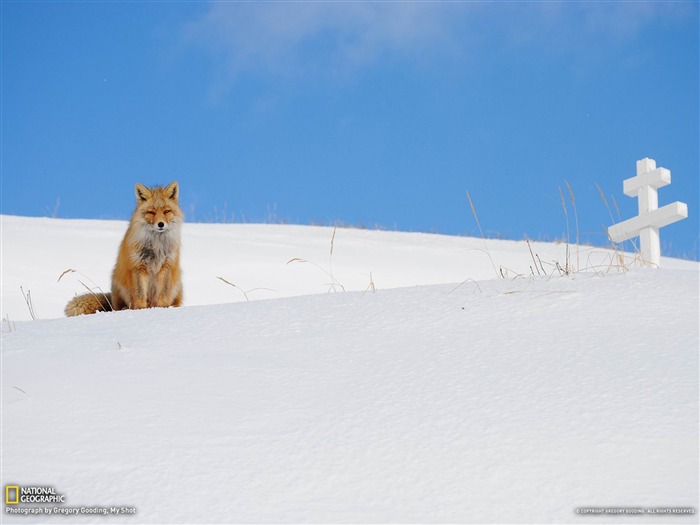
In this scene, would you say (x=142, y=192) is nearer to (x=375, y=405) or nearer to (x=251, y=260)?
(x=375, y=405)

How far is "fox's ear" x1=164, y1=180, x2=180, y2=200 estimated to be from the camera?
535cm

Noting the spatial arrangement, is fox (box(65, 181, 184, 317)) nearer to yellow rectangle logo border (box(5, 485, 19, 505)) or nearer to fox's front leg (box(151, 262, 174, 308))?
fox's front leg (box(151, 262, 174, 308))

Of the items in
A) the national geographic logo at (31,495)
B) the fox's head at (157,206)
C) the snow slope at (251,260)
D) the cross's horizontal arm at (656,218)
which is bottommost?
the national geographic logo at (31,495)

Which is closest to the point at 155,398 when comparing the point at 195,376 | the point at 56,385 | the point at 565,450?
the point at 195,376

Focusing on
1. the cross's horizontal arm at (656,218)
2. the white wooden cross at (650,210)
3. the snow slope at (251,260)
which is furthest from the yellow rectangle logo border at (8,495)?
the white wooden cross at (650,210)

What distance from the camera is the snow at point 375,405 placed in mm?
1900

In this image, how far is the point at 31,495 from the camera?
6.54 ft

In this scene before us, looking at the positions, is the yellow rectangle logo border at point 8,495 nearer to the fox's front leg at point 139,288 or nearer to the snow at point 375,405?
the snow at point 375,405

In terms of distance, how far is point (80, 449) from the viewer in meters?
2.18

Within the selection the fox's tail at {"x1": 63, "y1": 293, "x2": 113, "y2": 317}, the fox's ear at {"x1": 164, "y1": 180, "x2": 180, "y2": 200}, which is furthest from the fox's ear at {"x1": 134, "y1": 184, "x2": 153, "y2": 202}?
the fox's tail at {"x1": 63, "y1": 293, "x2": 113, "y2": 317}

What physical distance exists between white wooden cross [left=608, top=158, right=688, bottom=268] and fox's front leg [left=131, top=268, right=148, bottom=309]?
13.0ft

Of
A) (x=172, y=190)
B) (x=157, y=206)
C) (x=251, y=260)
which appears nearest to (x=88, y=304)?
(x=157, y=206)

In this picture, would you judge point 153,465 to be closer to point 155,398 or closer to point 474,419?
point 155,398

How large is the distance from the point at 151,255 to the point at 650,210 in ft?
13.7
